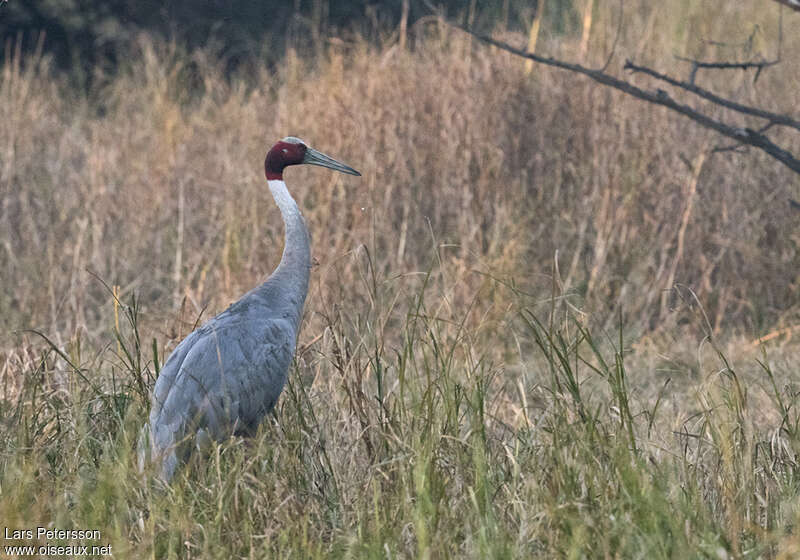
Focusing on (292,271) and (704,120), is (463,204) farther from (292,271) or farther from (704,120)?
(292,271)

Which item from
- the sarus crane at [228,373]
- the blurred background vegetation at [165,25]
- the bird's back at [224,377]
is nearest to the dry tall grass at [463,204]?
the sarus crane at [228,373]

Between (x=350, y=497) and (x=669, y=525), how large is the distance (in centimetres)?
88

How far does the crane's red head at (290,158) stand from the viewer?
408 centimetres

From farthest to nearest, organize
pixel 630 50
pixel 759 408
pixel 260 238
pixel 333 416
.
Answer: pixel 630 50
pixel 260 238
pixel 759 408
pixel 333 416

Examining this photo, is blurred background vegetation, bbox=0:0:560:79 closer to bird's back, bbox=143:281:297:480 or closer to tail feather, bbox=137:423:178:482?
bird's back, bbox=143:281:297:480

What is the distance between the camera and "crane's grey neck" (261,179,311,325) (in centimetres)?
359

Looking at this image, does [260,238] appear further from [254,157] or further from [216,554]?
[216,554]

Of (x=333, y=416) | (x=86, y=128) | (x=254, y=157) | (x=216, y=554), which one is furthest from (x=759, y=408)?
(x=86, y=128)

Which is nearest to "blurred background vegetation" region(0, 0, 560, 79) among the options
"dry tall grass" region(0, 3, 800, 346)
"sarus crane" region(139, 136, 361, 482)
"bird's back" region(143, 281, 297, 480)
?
"dry tall grass" region(0, 3, 800, 346)

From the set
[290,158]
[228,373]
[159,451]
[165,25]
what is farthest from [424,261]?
[165,25]

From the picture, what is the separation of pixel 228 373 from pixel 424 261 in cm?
295

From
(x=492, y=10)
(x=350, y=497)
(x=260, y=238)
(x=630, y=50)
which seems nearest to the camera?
(x=350, y=497)

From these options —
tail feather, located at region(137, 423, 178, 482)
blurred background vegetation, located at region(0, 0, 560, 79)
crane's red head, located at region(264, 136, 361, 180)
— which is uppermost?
crane's red head, located at region(264, 136, 361, 180)

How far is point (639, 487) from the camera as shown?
2480 mm
